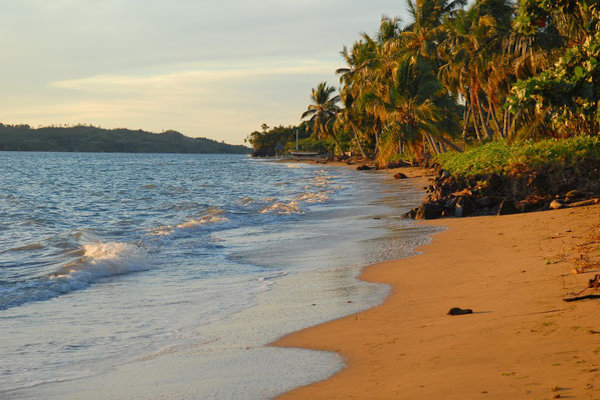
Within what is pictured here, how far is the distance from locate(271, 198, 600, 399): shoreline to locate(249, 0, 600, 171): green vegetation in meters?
1.96

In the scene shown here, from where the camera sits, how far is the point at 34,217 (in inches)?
848

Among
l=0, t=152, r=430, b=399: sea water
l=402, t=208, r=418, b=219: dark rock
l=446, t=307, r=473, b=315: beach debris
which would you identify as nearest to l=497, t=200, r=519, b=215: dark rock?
l=0, t=152, r=430, b=399: sea water

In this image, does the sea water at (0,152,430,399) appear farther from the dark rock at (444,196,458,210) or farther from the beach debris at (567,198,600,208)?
the beach debris at (567,198,600,208)

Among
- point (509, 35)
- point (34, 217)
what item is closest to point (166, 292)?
point (34, 217)

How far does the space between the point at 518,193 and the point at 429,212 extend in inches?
94.2

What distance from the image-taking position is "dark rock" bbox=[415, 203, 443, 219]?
53.8ft

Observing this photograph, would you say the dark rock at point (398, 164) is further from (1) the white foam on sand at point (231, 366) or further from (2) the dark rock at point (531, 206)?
(1) the white foam on sand at point (231, 366)

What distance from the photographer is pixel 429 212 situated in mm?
16422

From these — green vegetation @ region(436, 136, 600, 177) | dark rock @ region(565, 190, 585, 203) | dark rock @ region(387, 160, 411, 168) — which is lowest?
dark rock @ region(565, 190, 585, 203)

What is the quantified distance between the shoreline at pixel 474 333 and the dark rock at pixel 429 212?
639cm

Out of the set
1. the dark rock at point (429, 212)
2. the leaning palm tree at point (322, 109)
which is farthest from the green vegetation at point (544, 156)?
the leaning palm tree at point (322, 109)

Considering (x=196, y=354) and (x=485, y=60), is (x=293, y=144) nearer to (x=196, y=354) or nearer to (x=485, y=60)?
(x=485, y=60)

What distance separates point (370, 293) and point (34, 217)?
17.1 meters

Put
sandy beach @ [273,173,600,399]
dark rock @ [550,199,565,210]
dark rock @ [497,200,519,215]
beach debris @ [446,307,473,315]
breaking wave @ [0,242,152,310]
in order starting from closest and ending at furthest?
1. sandy beach @ [273,173,600,399]
2. beach debris @ [446,307,473,315]
3. breaking wave @ [0,242,152,310]
4. dark rock @ [550,199,565,210]
5. dark rock @ [497,200,519,215]
